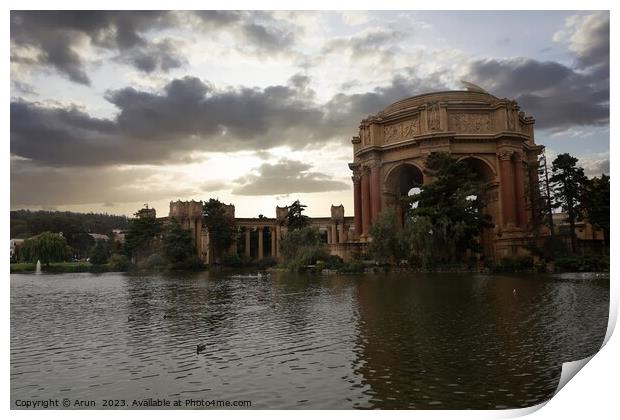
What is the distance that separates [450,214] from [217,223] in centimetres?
2800

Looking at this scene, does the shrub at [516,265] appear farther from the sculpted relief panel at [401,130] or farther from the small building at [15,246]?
the small building at [15,246]

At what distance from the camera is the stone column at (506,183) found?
38031 mm

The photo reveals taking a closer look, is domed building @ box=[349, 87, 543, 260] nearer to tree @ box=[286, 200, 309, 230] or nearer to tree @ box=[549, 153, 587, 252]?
tree @ box=[549, 153, 587, 252]

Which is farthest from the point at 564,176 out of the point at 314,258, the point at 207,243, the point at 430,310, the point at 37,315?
the point at 207,243

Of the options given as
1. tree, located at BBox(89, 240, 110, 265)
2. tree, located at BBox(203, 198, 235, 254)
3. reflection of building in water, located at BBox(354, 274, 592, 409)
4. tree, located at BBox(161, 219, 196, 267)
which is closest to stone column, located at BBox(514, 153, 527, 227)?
reflection of building in water, located at BBox(354, 274, 592, 409)

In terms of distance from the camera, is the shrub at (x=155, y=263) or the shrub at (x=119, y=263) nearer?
the shrub at (x=119, y=263)

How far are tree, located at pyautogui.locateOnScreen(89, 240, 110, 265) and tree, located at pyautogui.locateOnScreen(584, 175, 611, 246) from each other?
22041 millimetres

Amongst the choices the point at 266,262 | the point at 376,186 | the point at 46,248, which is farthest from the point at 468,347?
the point at 266,262

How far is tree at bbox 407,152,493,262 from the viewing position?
3031 cm

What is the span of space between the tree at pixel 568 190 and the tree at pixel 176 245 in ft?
99.6

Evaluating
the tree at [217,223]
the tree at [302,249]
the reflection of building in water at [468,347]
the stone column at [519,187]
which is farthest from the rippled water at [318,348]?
the tree at [217,223]

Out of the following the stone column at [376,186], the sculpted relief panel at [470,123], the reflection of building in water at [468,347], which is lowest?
the reflection of building in water at [468,347]
